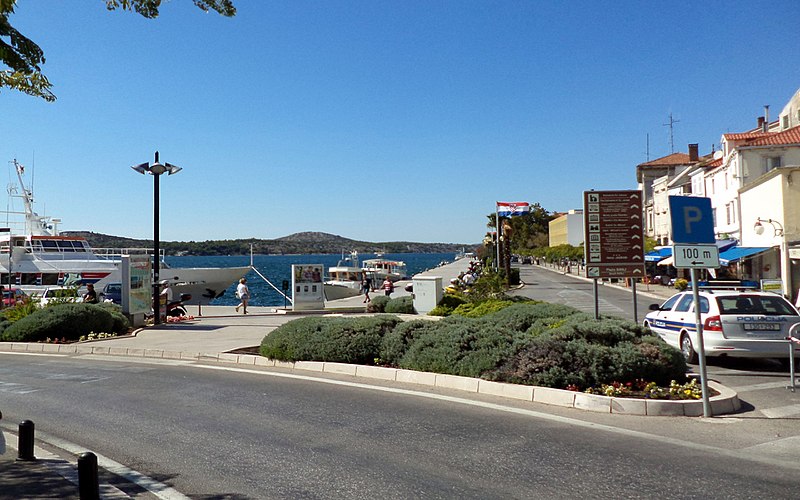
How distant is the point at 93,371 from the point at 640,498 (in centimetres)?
1056

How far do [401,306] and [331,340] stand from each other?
11378 mm

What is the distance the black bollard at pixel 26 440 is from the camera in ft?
19.6

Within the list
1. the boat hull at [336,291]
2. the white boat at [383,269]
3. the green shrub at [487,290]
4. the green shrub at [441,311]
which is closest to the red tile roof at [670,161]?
the white boat at [383,269]

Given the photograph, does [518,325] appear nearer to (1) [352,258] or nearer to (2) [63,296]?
(2) [63,296]

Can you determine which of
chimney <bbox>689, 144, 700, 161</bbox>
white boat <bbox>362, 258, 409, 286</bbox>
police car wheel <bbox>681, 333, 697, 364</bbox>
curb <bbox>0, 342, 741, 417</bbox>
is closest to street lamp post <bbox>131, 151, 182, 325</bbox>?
curb <bbox>0, 342, 741, 417</bbox>

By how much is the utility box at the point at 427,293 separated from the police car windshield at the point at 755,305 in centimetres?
1007

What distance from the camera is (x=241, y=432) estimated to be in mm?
7289

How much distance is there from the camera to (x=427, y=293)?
69.2 feet

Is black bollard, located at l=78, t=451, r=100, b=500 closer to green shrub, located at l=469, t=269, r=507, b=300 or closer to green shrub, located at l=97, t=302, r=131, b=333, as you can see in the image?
green shrub, located at l=97, t=302, r=131, b=333

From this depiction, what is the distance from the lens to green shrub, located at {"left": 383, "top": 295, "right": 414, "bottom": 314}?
22.9 meters

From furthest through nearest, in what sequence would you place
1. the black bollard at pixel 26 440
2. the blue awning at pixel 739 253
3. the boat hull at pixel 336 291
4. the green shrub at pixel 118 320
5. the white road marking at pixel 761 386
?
1. the boat hull at pixel 336 291
2. the blue awning at pixel 739 253
3. the green shrub at pixel 118 320
4. the white road marking at pixel 761 386
5. the black bollard at pixel 26 440

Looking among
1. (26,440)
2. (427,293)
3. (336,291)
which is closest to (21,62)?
(26,440)

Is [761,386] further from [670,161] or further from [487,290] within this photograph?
[670,161]

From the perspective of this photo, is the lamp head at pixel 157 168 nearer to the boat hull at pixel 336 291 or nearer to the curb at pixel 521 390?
the curb at pixel 521 390
